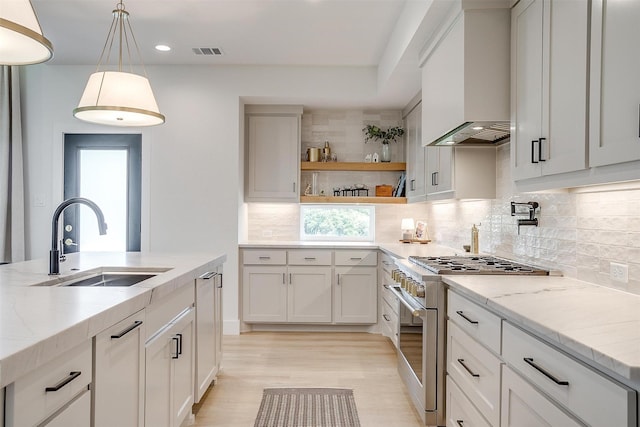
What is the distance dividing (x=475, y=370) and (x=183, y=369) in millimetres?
1501

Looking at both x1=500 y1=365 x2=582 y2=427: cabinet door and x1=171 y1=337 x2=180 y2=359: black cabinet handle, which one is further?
x1=171 y1=337 x2=180 y2=359: black cabinet handle

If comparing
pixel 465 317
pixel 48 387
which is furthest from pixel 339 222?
pixel 48 387

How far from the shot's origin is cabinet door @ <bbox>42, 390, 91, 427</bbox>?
3.73 ft

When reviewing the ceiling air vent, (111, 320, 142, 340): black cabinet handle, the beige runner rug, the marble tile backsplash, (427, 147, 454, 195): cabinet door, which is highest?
the ceiling air vent

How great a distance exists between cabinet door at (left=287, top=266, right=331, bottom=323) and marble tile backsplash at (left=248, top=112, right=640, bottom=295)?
133 cm

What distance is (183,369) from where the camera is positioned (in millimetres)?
2275

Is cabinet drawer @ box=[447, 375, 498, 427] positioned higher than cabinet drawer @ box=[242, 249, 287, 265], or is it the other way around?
cabinet drawer @ box=[242, 249, 287, 265]

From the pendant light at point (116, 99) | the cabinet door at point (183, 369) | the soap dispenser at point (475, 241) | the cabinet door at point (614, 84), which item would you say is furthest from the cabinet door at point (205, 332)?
the cabinet door at point (614, 84)

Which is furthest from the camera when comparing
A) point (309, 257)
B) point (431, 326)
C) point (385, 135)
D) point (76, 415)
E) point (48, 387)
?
point (385, 135)

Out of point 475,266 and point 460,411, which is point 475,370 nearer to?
point 460,411

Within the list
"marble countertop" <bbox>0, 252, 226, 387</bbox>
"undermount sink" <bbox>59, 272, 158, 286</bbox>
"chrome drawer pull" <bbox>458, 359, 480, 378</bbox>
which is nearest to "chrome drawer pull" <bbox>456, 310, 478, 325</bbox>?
"chrome drawer pull" <bbox>458, 359, 480, 378</bbox>

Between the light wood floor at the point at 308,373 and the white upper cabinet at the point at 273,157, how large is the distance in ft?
5.05

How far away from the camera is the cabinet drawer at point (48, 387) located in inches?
38.0

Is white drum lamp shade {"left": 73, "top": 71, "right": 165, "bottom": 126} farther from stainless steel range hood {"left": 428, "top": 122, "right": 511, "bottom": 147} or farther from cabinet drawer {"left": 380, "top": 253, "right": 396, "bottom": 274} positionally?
cabinet drawer {"left": 380, "top": 253, "right": 396, "bottom": 274}
